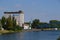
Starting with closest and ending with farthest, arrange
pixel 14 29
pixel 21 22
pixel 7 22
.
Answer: pixel 7 22
pixel 14 29
pixel 21 22

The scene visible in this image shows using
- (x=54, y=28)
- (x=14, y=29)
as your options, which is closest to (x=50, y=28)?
(x=54, y=28)

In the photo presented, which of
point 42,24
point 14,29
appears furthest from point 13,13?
point 14,29

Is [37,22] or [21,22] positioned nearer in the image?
[21,22]

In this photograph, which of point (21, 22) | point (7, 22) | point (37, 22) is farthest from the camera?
point (37, 22)

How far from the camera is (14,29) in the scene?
124 metres

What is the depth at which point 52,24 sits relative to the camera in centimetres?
18588

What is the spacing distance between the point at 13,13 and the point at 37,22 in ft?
59.9

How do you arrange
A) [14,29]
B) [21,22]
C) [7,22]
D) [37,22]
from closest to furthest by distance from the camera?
[7,22]
[14,29]
[21,22]
[37,22]

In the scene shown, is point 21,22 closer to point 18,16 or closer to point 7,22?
point 18,16

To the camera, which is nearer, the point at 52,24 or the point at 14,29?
the point at 14,29

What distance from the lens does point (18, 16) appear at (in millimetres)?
176625

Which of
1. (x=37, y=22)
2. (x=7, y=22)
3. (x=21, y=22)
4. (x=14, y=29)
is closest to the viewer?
(x=7, y=22)

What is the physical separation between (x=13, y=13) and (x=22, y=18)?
1138 centimetres

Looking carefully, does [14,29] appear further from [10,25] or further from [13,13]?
[13,13]
